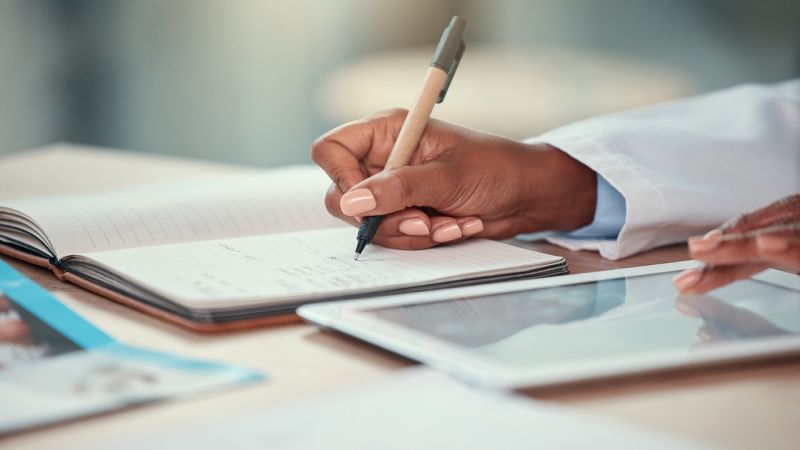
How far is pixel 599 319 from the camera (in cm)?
59

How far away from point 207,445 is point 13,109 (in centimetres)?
392

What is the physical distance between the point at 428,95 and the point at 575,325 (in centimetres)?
38

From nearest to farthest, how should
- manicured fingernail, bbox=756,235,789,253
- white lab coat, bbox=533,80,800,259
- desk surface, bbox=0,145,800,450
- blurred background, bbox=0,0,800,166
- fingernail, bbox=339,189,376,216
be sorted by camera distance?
1. desk surface, bbox=0,145,800,450
2. manicured fingernail, bbox=756,235,789,253
3. fingernail, bbox=339,189,376,216
4. white lab coat, bbox=533,80,800,259
5. blurred background, bbox=0,0,800,166

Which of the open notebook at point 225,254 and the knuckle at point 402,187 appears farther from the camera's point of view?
the knuckle at point 402,187

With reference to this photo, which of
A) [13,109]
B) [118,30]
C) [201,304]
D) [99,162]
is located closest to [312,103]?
[118,30]

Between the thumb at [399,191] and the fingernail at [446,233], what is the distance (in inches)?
1.4

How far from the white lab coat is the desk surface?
38 cm

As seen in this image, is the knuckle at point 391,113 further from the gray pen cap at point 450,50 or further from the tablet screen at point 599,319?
the tablet screen at point 599,319

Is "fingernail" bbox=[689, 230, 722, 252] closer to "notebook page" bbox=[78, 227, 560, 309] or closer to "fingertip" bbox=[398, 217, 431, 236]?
"notebook page" bbox=[78, 227, 560, 309]

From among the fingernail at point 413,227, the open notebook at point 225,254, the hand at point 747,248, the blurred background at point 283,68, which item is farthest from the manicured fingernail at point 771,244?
the blurred background at point 283,68

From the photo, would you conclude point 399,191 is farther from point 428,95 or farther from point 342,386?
point 342,386

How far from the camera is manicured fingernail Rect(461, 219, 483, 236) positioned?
0.89 m

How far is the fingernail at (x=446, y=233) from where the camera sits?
0.85 m

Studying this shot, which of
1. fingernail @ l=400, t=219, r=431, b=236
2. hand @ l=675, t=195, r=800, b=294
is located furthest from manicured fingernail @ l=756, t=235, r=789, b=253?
fingernail @ l=400, t=219, r=431, b=236
